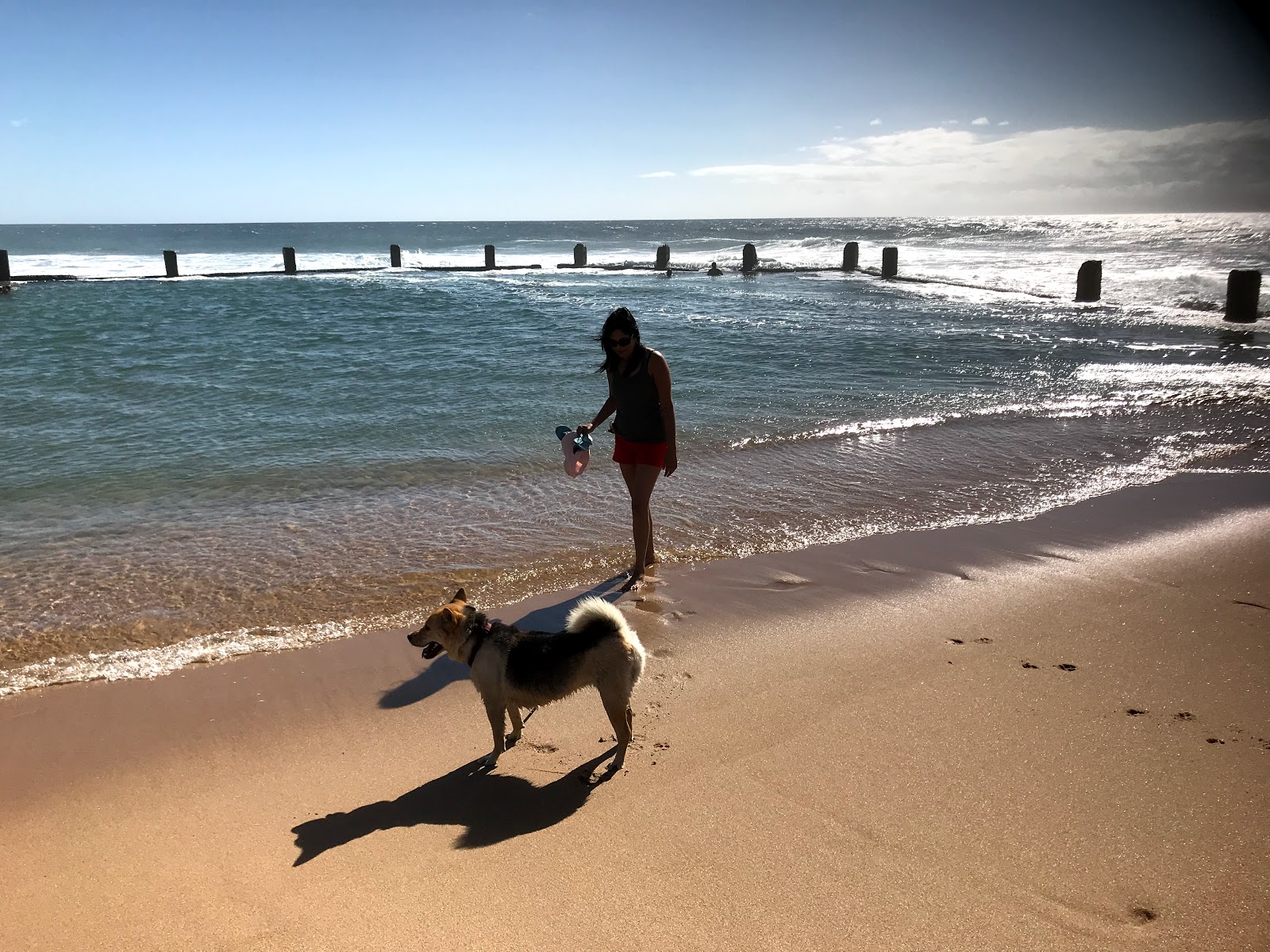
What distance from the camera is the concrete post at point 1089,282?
23.4 metres

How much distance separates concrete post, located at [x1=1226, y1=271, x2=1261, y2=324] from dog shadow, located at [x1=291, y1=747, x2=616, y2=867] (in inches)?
831

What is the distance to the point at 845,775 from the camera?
11.3 ft

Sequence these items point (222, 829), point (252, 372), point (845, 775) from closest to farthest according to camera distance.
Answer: point (222, 829) → point (845, 775) → point (252, 372)

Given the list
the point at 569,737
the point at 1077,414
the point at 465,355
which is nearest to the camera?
the point at 569,737

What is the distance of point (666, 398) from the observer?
5738mm

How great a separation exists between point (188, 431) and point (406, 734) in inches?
314

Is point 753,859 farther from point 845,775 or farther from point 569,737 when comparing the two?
point 569,737

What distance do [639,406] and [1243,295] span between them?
759 inches

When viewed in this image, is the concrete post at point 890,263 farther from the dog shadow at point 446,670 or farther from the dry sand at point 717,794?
the dog shadow at point 446,670

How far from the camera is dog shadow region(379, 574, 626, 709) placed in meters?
4.27

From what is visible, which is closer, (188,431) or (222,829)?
(222,829)

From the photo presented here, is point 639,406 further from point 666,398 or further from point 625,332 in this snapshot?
point 625,332

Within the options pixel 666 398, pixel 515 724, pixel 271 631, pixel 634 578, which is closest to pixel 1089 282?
pixel 666 398

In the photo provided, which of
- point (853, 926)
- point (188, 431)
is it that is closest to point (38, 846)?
point (853, 926)
